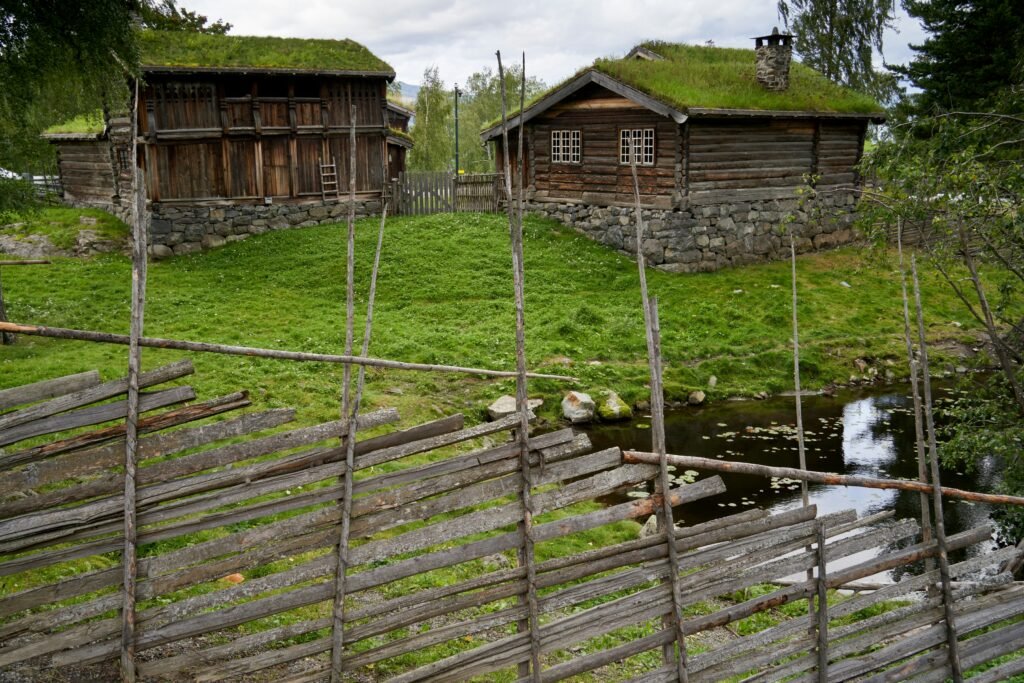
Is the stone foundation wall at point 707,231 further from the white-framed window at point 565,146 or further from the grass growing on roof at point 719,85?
the grass growing on roof at point 719,85

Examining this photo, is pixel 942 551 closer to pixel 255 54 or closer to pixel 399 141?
pixel 255 54

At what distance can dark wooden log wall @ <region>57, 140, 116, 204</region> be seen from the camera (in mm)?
27938

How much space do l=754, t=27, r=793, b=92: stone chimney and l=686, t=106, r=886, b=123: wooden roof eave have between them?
48.1 inches

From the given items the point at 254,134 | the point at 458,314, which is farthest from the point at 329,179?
the point at 458,314

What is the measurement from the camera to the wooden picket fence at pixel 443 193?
27891 mm

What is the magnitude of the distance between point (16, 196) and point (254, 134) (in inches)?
436

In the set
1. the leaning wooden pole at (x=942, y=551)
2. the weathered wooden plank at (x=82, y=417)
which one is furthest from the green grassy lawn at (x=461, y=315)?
the weathered wooden plank at (x=82, y=417)

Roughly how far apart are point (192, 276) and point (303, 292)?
3.18m

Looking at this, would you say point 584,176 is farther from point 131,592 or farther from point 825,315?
point 131,592

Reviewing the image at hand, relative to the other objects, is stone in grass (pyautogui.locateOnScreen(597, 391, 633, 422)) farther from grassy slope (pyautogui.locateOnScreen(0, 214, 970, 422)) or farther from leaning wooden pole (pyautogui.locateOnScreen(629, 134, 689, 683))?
leaning wooden pole (pyautogui.locateOnScreen(629, 134, 689, 683))

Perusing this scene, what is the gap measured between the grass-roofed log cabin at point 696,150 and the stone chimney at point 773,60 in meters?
0.03

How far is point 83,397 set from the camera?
4.54 metres

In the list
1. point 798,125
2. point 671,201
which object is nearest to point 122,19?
point 671,201

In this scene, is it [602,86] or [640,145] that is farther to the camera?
[602,86]
